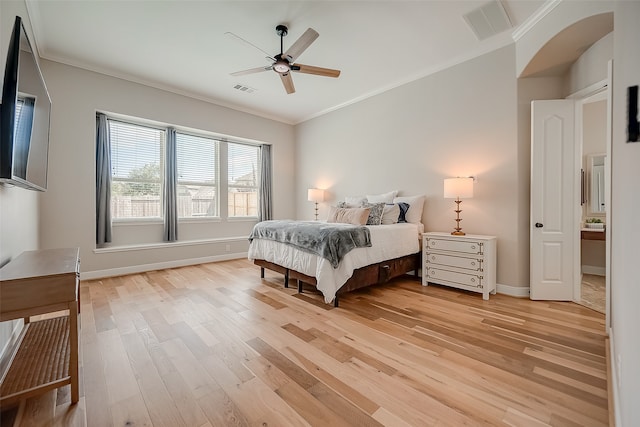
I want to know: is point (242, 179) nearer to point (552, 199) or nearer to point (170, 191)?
point (170, 191)

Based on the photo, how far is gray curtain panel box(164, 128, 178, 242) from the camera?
15.0ft

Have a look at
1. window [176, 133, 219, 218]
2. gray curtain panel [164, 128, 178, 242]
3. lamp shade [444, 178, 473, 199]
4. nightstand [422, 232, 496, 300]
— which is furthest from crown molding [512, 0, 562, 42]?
gray curtain panel [164, 128, 178, 242]

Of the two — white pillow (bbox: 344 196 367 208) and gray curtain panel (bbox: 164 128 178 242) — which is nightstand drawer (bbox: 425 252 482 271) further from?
gray curtain panel (bbox: 164 128 178 242)

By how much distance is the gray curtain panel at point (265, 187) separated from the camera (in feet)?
19.0

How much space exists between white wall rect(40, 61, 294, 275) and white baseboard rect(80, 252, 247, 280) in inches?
0.7

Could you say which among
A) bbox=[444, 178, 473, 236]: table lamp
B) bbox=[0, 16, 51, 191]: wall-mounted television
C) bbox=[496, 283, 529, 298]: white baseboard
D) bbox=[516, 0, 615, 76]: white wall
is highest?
bbox=[516, 0, 615, 76]: white wall

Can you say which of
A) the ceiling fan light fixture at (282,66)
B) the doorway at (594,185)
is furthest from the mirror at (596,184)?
the ceiling fan light fixture at (282,66)

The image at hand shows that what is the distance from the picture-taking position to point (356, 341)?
6.66 ft

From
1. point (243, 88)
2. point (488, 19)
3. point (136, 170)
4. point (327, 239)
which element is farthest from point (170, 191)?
point (488, 19)

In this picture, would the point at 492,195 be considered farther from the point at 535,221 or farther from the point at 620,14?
the point at 620,14

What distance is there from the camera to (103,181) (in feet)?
12.9

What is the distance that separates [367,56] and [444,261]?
2.78m

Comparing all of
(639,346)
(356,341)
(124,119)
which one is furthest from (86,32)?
(639,346)

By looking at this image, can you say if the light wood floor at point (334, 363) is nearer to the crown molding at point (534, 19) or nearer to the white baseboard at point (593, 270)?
the white baseboard at point (593, 270)
